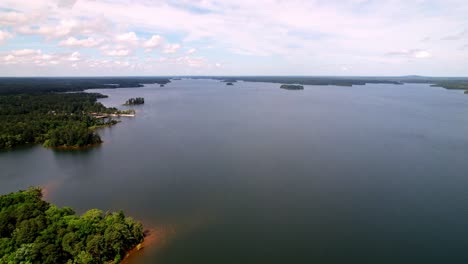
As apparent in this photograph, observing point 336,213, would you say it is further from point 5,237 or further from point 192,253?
point 5,237

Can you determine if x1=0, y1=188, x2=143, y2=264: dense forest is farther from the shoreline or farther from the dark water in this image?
the dark water

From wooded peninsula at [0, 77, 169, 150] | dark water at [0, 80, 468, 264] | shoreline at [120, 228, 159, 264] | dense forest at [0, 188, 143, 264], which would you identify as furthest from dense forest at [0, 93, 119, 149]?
shoreline at [120, 228, 159, 264]

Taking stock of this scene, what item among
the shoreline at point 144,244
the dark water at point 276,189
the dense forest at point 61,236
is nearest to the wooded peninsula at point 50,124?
the dark water at point 276,189

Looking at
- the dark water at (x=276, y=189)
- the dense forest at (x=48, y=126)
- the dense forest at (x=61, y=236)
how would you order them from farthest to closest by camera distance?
1. the dense forest at (x=48, y=126)
2. the dark water at (x=276, y=189)
3. the dense forest at (x=61, y=236)

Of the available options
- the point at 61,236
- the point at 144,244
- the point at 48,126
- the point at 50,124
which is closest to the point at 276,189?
the point at 144,244

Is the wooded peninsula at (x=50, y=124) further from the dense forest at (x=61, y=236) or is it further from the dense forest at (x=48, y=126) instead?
the dense forest at (x=61, y=236)
